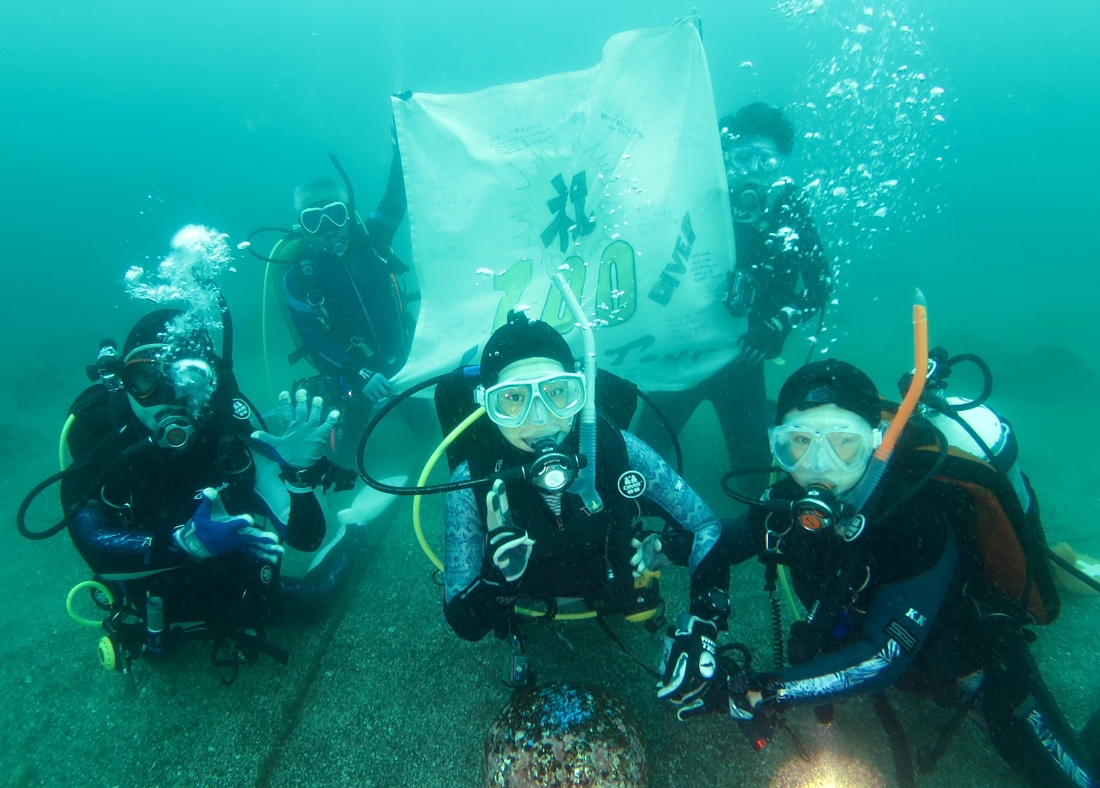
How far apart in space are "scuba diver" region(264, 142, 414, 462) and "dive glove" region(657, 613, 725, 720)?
592cm

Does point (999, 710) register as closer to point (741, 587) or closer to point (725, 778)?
point (725, 778)

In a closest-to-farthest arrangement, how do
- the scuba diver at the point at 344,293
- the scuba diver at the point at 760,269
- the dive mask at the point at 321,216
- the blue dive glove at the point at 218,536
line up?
the blue dive glove at the point at 218,536 < the scuba diver at the point at 760,269 < the dive mask at the point at 321,216 < the scuba diver at the point at 344,293

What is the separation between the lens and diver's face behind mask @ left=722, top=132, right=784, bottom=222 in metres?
5.90

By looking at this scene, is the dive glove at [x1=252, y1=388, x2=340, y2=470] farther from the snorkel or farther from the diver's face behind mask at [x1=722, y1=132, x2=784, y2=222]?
the diver's face behind mask at [x1=722, y1=132, x2=784, y2=222]

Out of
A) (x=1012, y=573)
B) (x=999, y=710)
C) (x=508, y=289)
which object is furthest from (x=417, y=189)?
(x=999, y=710)

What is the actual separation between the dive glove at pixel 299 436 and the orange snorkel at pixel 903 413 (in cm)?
333

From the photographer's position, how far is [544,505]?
10.3ft

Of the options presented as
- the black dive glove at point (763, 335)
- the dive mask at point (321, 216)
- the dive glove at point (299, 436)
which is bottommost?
the black dive glove at point (763, 335)

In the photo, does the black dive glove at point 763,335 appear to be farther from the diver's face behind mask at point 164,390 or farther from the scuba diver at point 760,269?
the diver's face behind mask at point 164,390

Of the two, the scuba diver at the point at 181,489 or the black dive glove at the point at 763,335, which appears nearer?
the scuba diver at the point at 181,489

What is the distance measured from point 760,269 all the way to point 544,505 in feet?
13.7

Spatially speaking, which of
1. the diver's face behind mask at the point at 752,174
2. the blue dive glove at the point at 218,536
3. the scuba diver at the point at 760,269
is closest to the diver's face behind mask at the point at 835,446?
the scuba diver at the point at 760,269

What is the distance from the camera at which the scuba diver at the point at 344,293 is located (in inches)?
290

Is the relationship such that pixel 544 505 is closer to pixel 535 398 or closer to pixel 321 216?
pixel 535 398
